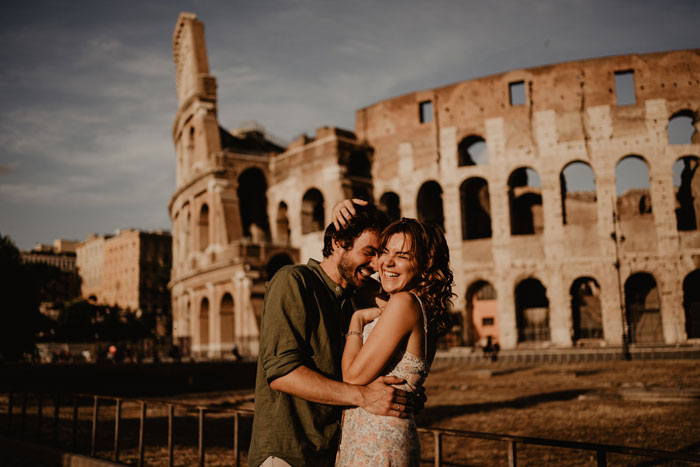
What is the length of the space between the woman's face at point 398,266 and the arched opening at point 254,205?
3640 cm

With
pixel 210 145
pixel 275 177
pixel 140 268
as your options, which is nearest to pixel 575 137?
pixel 275 177

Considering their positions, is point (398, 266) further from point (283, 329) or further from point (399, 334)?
point (283, 329)

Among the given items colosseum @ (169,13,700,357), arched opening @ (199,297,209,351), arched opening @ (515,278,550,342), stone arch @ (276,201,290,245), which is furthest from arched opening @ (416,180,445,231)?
arched opening @ (199,297,209,351)

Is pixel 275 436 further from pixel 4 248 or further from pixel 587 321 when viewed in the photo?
pixel 4 248

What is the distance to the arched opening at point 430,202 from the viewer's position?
32125 mm

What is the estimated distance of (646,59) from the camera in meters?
28.1

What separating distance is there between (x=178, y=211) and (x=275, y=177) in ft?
30.8

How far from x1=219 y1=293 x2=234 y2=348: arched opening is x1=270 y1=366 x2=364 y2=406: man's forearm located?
32076 millimetres

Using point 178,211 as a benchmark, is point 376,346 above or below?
below

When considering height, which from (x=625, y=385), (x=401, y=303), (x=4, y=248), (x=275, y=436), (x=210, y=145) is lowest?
(x=625, y=385)

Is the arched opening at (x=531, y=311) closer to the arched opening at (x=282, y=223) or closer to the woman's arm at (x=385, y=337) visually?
the arched opening at (x=282, y=223)

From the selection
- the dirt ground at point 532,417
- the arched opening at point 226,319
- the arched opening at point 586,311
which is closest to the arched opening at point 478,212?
the arched opening at point 586,311

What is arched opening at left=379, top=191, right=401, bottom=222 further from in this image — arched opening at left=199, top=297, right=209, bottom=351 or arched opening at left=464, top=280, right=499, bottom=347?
arched opening at left=199, top=297, right=209, bottom=351

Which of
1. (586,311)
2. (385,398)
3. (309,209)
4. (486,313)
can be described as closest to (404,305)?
(385,398)
